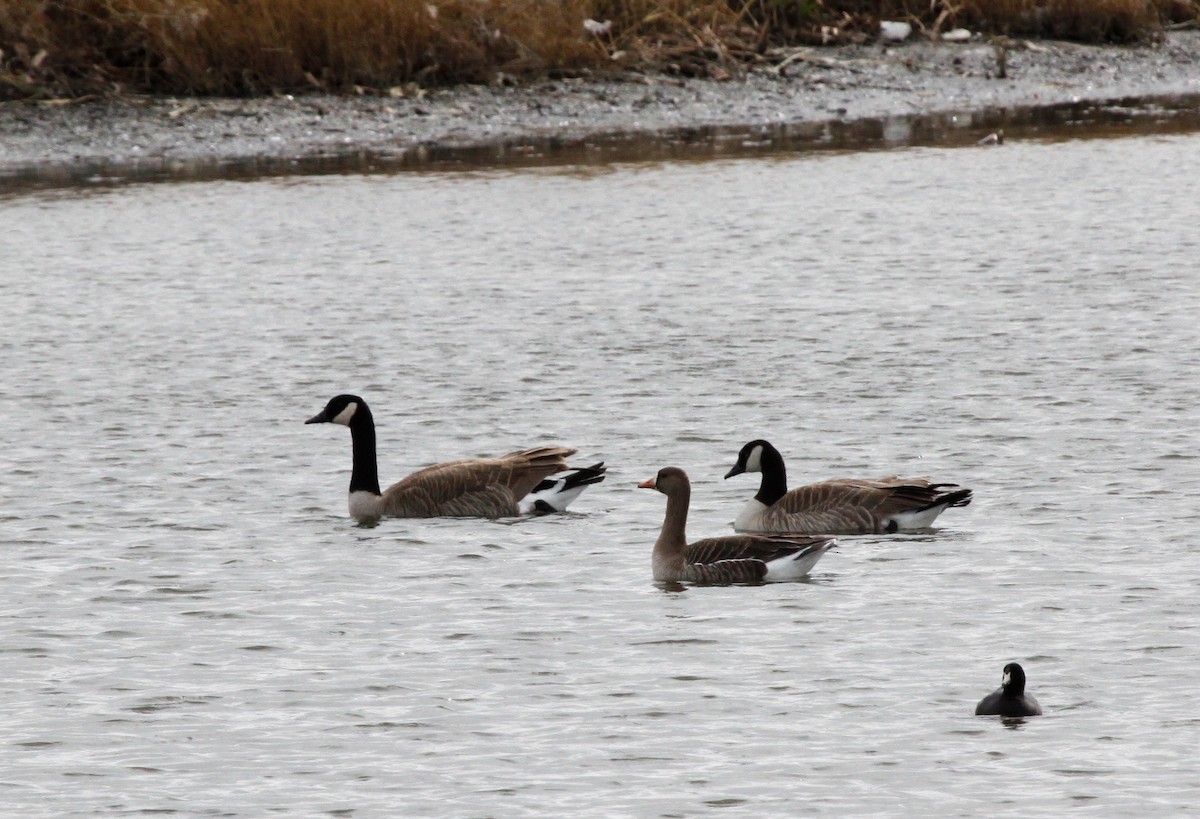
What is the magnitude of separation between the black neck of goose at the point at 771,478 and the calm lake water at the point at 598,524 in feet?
1.17

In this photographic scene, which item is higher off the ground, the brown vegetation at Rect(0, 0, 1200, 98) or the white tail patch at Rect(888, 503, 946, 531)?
the brown vegetation at Rect(0, 0, 1200, 98)

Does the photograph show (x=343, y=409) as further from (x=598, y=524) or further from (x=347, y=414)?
(x=598, y=524)

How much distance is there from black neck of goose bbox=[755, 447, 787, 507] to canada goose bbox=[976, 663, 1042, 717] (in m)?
3.91

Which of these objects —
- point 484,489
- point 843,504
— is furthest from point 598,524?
point 843,504

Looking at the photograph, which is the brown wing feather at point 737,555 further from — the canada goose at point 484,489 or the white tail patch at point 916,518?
the canada goose at point 484,489

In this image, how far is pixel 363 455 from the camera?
499 inches

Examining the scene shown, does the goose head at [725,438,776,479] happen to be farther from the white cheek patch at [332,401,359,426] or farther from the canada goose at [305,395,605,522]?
the white cheek patch at [332,401,359,426]

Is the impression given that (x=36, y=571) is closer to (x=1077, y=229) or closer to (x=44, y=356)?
(x=44, y=356)

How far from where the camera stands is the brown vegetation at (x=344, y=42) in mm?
32125

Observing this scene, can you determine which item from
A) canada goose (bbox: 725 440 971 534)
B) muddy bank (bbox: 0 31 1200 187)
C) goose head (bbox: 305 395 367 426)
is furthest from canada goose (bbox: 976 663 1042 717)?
muddy bank (bbox: 0 31 1200 187)

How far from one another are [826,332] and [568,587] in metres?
7.89

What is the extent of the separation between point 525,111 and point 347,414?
20813 millimetres

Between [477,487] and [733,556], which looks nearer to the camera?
[733,556]

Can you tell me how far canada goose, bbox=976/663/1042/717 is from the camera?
8.06m
